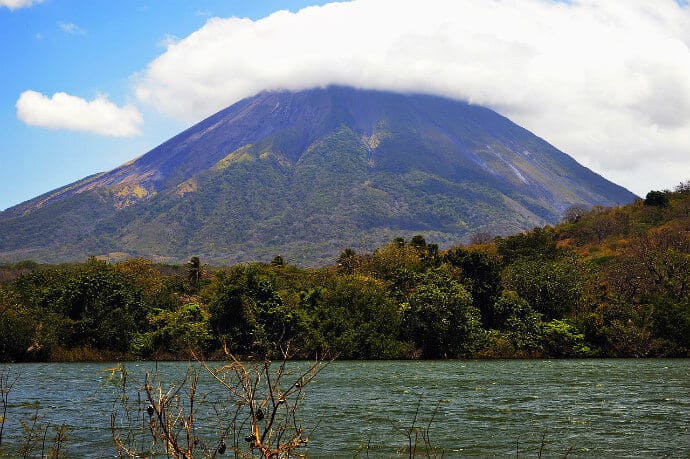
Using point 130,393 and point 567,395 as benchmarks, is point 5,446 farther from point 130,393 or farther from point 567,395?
point 567,395

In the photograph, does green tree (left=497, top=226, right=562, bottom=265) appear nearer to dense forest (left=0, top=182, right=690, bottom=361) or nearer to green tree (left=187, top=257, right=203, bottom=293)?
dense forest (left=0, top=182, right=690, bottom=361)

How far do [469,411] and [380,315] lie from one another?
3829 centimetres

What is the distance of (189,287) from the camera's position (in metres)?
95.2

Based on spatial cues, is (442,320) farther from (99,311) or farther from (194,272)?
(194,272)

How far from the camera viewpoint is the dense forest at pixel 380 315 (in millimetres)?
63625

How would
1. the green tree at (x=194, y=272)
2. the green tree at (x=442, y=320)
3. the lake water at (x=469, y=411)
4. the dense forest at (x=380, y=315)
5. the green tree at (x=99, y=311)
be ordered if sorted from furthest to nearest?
the green tree at (x=194, y=272) < the green tree at (x=99, y=311) < the green tree at (x=442, y=320) < the dense forest at (x=380, y=315) < the lake water at (x=469, y=411)

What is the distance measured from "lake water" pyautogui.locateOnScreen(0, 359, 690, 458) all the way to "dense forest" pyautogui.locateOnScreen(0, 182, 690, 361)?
17586 millimetres

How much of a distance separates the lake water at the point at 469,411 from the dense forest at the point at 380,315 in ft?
57.7

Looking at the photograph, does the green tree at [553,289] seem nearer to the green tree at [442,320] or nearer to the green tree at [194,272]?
the green tree at [442,320]

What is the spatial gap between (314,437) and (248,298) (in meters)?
45.7

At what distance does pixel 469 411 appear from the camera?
2762 centimetres

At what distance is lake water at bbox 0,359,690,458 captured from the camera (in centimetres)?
2028

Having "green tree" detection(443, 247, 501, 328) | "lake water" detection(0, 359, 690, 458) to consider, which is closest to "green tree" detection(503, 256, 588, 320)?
"green tree" detection(443, 247, 501, 328)

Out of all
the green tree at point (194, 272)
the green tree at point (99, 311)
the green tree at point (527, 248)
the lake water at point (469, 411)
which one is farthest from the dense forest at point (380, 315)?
the green tree at point (194, 272)
